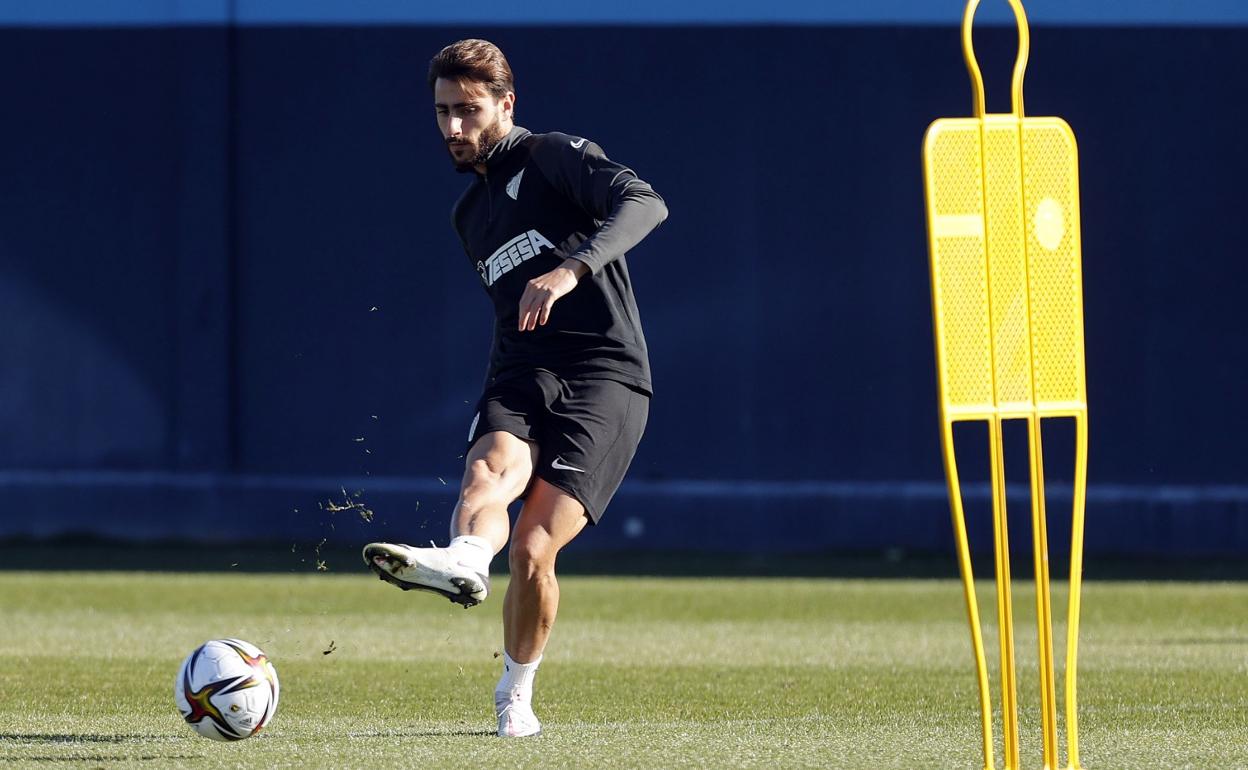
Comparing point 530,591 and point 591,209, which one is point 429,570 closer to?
point 530,591

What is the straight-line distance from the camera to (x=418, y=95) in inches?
699

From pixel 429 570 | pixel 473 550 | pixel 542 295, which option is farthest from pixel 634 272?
pixel 429 570

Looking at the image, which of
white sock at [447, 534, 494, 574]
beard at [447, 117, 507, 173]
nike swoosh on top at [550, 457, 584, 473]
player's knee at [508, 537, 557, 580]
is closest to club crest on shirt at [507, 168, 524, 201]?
beard at [447, 117, 507, 173]

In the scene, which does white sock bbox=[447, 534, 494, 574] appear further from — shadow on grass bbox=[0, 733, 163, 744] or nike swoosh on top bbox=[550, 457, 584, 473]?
shadow on grass bbox=[0, 733, 163, 744]

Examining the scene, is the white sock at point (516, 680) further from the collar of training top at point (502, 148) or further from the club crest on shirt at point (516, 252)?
the collar of training top at point (502, 148)

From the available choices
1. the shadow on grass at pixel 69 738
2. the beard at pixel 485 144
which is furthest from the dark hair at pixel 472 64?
the shadow on grass at pixel 69 738

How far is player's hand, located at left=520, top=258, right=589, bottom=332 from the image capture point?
5.38 meters

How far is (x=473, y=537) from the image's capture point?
5441mm

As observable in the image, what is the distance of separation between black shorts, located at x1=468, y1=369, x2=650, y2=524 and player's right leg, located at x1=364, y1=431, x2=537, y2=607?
54 mm

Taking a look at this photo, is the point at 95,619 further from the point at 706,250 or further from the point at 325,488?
the point at 706,250

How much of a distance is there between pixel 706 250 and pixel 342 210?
11.4 feet

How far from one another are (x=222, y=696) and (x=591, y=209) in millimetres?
1897

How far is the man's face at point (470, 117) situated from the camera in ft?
19.7

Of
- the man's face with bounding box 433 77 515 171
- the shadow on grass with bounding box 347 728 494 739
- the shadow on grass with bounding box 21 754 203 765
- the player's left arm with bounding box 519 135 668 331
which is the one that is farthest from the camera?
the shadow on grass with bounding box 347 728 494 739
